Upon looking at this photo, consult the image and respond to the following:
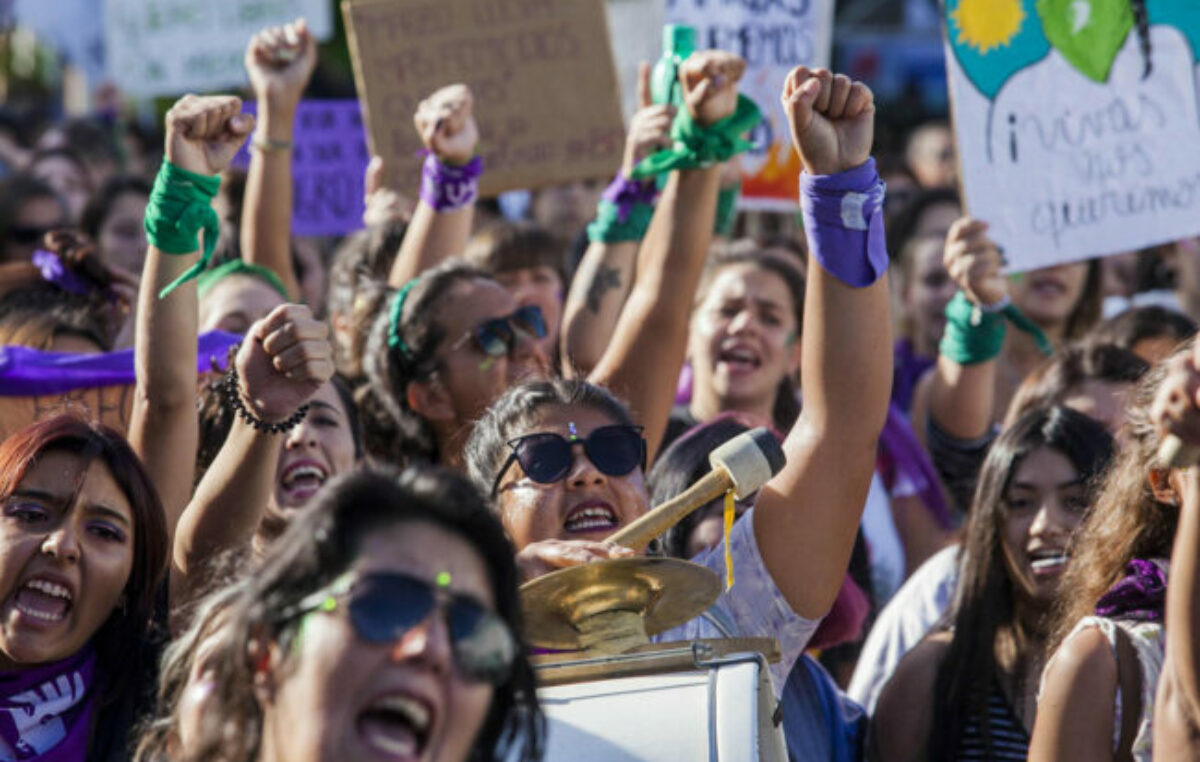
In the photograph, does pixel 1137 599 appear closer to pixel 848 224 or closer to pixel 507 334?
pixel 848 224

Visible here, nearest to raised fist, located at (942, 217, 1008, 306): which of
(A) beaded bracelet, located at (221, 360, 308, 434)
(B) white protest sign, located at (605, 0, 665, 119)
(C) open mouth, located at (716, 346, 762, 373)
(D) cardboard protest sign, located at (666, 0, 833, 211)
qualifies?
(C) open mouth, located at (716, 346, 762, 373)

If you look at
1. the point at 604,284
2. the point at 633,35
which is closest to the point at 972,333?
the point at 604,284

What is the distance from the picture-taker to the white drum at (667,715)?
231 centimetres

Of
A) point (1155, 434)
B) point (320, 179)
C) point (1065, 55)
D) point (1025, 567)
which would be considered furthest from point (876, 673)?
point (320, 179)

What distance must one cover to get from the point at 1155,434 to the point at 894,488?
2207 millimetres

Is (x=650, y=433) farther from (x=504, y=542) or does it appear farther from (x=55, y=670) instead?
(x=504, y=542)

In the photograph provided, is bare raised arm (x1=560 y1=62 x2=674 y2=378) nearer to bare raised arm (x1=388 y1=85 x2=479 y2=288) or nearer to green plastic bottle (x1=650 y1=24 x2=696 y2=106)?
green plastic bottle (x1=650 y1=24 x2=696 y2=106)

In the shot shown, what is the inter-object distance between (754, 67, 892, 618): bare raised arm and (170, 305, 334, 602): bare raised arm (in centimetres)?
78

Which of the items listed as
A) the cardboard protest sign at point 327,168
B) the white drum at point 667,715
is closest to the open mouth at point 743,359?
the cardboard protest sign at point 327,168

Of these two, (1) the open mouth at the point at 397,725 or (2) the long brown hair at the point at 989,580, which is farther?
(2) the long brown hair at the point at 989,580

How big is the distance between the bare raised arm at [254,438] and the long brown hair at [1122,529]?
1.28 meters

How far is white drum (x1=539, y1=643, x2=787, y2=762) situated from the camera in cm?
231

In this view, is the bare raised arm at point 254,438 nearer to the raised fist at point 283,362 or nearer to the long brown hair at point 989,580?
the raised fist at point 283,362

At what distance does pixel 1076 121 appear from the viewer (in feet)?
15.7
